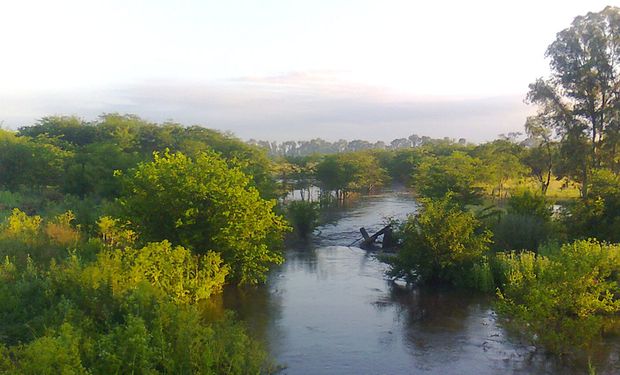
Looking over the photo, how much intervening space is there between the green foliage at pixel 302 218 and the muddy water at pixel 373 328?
25.8ft

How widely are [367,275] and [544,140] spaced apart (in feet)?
84.0

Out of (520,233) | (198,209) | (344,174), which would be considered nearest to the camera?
(198,209)

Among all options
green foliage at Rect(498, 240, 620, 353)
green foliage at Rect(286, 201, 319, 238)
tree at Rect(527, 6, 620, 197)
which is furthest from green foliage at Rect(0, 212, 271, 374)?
tree at Rect(527, 6, 620, 197)

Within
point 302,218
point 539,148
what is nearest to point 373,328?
point 302,218

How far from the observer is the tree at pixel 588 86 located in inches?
1212

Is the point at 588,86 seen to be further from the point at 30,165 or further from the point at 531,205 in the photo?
the point at 30,165

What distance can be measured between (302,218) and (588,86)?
18422 mm

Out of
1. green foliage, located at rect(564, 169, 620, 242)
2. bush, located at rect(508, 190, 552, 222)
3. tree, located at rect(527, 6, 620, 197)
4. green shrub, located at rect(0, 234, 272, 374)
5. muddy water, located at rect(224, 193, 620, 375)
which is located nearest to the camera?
green shrub, located at rect(0, 234, 272, 374)

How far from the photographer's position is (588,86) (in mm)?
31578

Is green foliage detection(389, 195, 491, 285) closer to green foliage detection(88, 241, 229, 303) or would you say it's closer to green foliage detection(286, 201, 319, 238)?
green foliage detection(88, 241, 229, 303)

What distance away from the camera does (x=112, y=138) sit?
49156 mm

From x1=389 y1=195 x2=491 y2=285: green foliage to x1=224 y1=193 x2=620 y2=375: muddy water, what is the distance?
846 mm

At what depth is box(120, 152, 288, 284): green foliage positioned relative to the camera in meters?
17.6

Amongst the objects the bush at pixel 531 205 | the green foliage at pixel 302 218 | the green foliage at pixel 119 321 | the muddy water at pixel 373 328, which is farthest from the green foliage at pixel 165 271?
the bush at pixel 531 205
